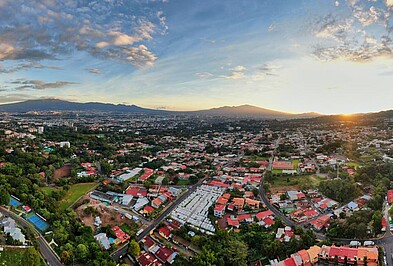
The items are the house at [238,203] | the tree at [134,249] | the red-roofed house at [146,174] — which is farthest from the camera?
the red-roofed house at [146,174]

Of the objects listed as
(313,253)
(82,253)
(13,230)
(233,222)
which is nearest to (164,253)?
(82,253)

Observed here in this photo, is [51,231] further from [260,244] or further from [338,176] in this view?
[338,176]

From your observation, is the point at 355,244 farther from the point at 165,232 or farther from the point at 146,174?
the point at 146,174

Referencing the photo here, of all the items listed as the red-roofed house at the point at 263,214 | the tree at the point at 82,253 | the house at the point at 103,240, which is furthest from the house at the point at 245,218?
the tree at the point at 82,253

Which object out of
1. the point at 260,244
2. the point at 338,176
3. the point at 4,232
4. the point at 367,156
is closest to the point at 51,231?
the point at 4,232

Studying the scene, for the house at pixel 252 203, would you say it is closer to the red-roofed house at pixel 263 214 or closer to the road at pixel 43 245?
the red-roofed house at pixel 263 214
